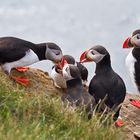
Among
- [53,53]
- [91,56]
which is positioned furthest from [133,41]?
[53,53]

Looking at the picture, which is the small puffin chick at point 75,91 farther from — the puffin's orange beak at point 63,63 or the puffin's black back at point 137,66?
the puffin's black back at point 137,66

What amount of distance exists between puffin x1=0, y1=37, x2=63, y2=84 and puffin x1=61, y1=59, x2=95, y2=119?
0.77 meters

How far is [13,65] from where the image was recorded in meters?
11.0

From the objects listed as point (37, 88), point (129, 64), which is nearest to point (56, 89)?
point (37, 88)

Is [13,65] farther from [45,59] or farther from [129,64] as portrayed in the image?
[129,64]

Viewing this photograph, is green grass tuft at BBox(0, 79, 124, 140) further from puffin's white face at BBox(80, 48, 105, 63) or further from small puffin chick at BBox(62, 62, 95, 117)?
puffin's white face at BBox(80, 48, 105, 63)

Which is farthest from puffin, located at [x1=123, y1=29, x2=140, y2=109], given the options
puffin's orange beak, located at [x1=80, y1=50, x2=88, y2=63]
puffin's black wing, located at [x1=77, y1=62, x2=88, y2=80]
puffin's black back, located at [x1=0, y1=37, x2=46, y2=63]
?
puffin's black back, located at [x1=0, y1=37, x2=46, y2=63]

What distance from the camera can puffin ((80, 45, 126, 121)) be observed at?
10111mm

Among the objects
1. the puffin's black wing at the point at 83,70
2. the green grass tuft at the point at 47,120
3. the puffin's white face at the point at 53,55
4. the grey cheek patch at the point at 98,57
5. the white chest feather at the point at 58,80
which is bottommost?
the puffin's black wing at the point at 83,70

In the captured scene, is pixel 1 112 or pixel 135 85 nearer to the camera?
pixel 1 112

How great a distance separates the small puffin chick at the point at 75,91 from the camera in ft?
28.9

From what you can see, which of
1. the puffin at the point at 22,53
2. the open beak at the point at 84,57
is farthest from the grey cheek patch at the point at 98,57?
the puffin at the point at 22,53

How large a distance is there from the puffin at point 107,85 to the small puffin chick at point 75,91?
36 cm

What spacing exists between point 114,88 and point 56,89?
4.41 ft
